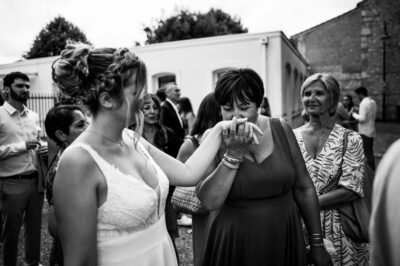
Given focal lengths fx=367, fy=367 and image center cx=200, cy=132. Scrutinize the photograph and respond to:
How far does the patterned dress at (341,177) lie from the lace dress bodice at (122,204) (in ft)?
5.13

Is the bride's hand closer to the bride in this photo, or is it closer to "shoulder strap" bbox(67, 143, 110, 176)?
the bride

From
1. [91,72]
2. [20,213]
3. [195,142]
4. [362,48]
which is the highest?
[362,48]

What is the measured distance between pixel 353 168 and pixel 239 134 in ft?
3.77

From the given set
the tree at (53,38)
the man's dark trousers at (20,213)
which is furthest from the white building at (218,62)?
the tree at (53,38)

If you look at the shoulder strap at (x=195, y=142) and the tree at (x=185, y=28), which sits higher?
the tree at (x=185, y=28)

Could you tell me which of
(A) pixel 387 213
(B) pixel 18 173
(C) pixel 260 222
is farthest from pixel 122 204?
(B) pixel 18 173

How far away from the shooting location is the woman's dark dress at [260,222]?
2.21m

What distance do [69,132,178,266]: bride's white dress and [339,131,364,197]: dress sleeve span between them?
5.17 ft

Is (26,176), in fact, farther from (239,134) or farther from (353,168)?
(353,168)

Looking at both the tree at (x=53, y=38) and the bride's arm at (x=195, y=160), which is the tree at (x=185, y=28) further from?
the bride's arm at (x=195, y=160)

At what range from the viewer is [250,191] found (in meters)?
2.21

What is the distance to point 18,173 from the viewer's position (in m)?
4.48

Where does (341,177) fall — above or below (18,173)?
above

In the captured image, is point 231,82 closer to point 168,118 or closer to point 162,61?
point 168,118
